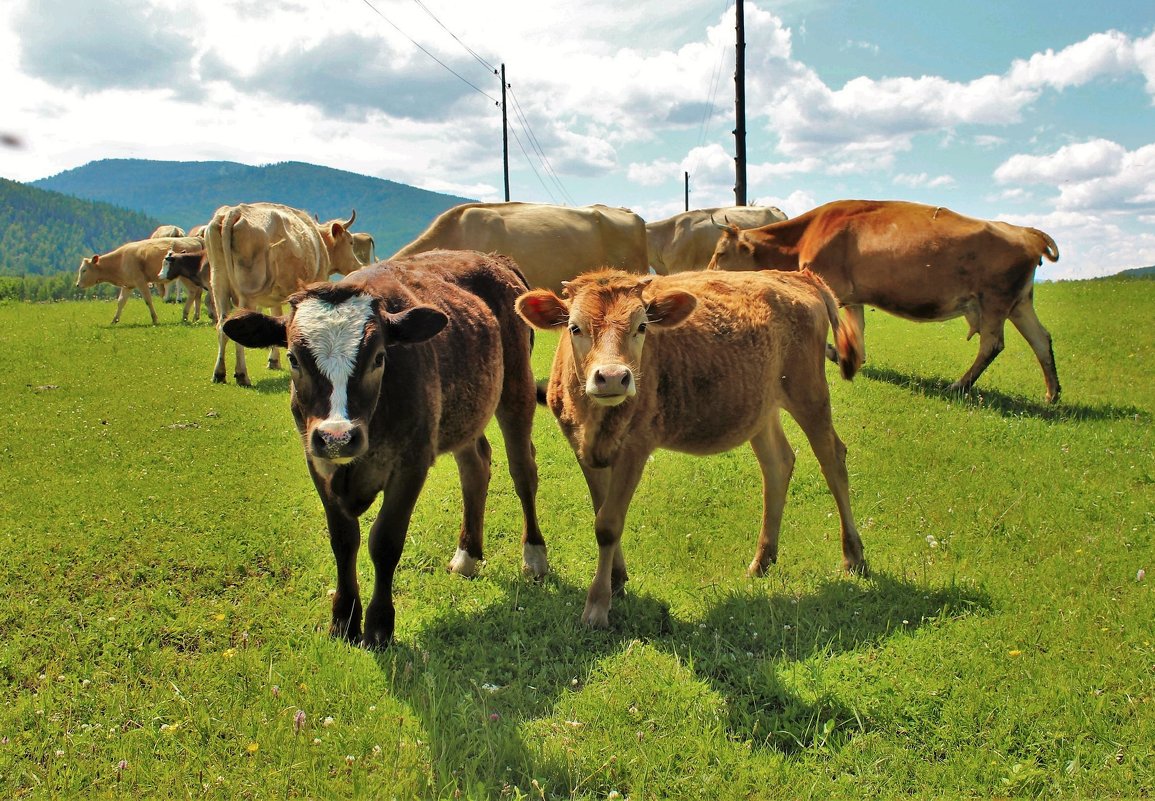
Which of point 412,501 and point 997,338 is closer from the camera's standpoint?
point 412,501

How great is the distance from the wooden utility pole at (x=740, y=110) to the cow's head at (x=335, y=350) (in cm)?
2071

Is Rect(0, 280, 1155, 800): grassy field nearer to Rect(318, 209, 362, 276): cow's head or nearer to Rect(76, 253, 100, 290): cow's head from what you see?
Rect(318, 209, 362, 276): cow's head

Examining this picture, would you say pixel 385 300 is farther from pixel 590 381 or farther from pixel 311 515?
pixel 311 515

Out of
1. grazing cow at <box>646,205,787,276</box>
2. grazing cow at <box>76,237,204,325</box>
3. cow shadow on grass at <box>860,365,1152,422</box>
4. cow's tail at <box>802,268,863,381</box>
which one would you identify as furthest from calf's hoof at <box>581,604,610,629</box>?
grazing cow at <box>76,237,204,325</box>

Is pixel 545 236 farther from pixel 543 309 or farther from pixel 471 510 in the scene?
pixel 543 309

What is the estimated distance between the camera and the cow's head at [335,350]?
14.5 ft

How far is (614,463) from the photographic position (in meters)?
5.73

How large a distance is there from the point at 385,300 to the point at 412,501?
123 centimetres

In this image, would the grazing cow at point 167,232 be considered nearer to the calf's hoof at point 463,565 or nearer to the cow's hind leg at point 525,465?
the cow's hind leg at point 525,465

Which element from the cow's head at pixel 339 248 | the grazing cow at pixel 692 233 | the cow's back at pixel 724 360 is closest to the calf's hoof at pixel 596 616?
the cow's back at pixel 724 360

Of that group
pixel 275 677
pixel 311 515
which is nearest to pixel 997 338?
pixel 311 515

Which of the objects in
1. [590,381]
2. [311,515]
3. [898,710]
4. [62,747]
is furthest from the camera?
[311,515]

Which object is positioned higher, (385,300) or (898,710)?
(385,300)

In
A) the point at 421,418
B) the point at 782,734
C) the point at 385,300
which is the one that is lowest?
the point at 782,734
